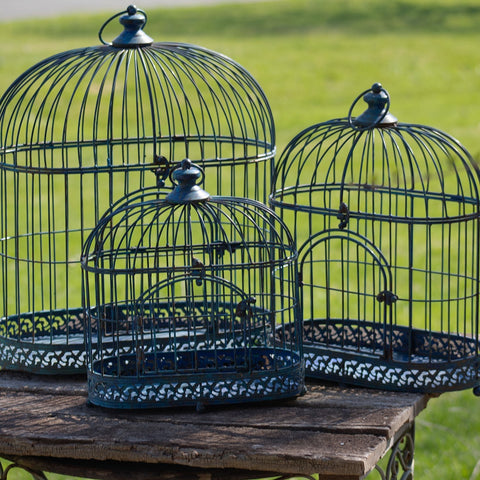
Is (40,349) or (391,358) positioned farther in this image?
(40,349)

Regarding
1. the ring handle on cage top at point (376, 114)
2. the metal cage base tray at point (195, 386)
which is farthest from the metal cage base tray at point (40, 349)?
the ring handle on cage top at point (376, 114)

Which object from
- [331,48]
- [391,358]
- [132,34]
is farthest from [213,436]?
[331,48]

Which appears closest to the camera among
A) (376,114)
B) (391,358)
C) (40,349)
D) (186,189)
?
(186,189)

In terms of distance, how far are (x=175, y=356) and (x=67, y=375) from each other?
0.85 metres

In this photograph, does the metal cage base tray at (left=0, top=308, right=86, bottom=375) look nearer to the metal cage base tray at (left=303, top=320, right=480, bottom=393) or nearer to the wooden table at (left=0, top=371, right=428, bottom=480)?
the wooden table at (left=0, top=371, right=428, bottom=480)

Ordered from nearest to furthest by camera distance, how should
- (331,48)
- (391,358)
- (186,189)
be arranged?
(186,189) < (391,358) < (331,48)

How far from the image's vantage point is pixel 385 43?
20469 millimetres

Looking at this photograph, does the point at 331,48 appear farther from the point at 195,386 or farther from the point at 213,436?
the point at 213,436

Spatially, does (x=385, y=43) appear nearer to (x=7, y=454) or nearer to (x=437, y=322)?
(x=437, y=322)

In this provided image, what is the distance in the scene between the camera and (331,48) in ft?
66.2

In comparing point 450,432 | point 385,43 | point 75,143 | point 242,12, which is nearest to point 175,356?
point 75,143

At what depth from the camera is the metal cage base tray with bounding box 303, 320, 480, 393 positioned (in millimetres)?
4590

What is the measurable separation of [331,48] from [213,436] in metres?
16.8

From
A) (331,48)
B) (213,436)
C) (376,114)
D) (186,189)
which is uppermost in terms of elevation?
(331,48)
